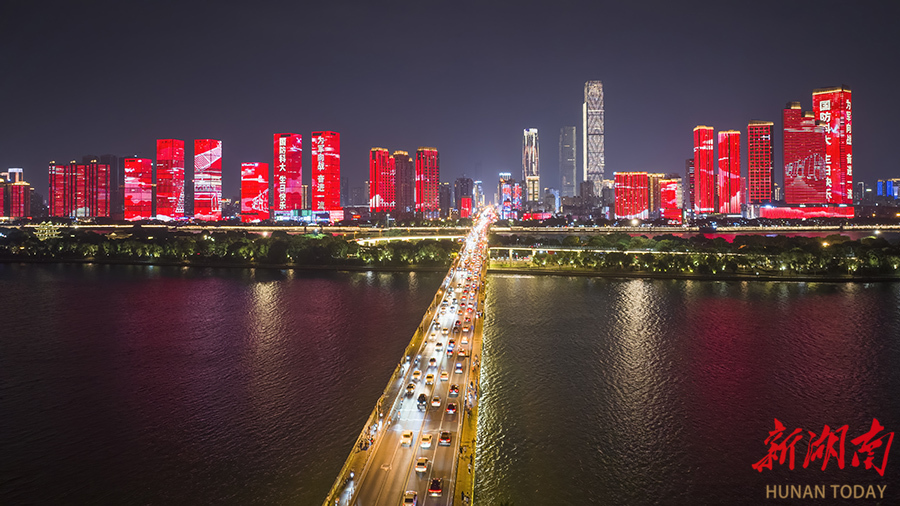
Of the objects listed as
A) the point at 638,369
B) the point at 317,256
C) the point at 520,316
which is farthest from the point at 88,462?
the point at 317,256

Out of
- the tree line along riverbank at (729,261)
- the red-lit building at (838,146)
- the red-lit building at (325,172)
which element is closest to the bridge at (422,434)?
the tree line along riverbank at (729,261)

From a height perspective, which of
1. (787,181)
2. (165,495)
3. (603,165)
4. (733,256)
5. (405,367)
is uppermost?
(603,165)

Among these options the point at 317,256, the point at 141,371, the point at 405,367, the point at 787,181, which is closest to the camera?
the point at 405,367

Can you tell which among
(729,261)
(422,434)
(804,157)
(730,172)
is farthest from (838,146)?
(422,434)

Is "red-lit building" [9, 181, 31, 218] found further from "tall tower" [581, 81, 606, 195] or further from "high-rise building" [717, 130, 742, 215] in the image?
"high-rise building" [717, 130, 742, 215]

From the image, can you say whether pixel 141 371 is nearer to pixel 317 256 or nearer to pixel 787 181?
pixel 317 256

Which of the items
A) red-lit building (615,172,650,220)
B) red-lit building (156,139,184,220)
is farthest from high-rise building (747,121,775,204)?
red-lit building (156,139,184,220)

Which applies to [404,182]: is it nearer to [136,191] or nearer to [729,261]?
[136,191]
